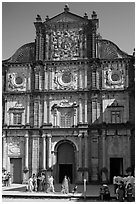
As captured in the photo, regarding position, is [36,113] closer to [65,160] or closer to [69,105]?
[69,105]

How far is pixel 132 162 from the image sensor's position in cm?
2902

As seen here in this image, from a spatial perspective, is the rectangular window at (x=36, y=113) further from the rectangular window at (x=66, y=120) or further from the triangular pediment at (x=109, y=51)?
the triangular pediment at (x=109, y=51)

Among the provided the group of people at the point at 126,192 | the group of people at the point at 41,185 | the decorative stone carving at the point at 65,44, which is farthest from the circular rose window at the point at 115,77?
the group of people at the point at 126,192

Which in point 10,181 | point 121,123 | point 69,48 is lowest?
point 10,181

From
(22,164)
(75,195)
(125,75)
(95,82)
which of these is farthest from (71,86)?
(75,195)

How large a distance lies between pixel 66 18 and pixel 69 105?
25.3 feet

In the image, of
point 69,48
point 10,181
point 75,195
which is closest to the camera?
point 75,195

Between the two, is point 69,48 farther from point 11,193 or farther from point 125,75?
point 11,193

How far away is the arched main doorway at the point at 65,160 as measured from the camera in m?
29.9

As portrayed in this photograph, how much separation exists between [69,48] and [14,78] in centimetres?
548

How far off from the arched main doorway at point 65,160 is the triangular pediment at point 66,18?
1054 cm

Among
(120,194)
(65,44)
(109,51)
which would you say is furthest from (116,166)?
(65,44)

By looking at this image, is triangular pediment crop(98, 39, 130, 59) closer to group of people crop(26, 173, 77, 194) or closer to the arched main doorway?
the arched main doorway

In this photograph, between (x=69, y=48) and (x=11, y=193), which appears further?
(x=69, y=48)
